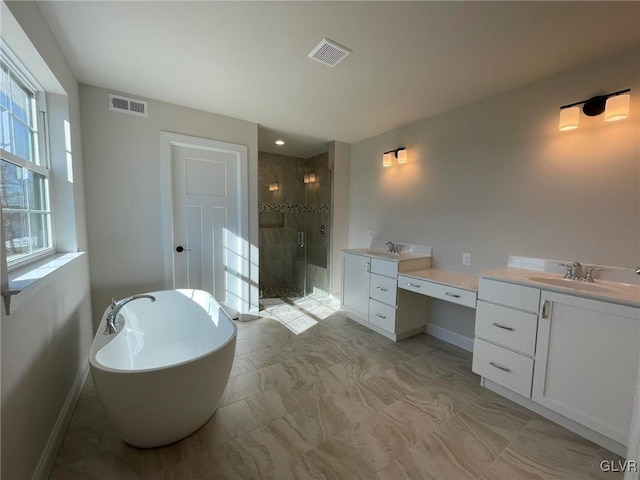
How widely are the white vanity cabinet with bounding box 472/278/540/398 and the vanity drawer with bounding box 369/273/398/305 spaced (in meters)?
0.86

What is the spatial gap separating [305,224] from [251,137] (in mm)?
2107

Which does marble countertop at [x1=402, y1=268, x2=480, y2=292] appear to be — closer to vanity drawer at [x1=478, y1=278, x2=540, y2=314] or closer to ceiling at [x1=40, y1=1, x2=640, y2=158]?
vanity drawer at [x1=478, y1=278, x2=540, y2=314]

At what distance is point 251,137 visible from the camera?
10.9 feet

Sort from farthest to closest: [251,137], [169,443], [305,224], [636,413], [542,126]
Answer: [305,224] → [251,137] → [542,126] → [169,443] → [636,413]

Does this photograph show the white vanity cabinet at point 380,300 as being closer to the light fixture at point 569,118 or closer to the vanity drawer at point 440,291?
the vanity drawer at point 440,291

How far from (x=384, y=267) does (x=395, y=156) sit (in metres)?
1.43

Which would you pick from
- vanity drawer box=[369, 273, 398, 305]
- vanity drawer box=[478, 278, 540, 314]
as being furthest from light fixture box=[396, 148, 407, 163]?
vanity drawer box=[478, 278, 540, 314]

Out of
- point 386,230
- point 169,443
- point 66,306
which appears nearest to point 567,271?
point 386,230

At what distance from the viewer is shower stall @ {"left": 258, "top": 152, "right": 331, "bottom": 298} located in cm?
464

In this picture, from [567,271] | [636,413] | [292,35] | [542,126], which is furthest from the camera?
[542,126]

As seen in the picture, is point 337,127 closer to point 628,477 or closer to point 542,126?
point 542,126

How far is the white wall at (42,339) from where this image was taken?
3.62ft

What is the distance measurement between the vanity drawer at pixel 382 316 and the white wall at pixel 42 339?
2650 millimetres

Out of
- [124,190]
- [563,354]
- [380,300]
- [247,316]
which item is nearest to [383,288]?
[380,300]
